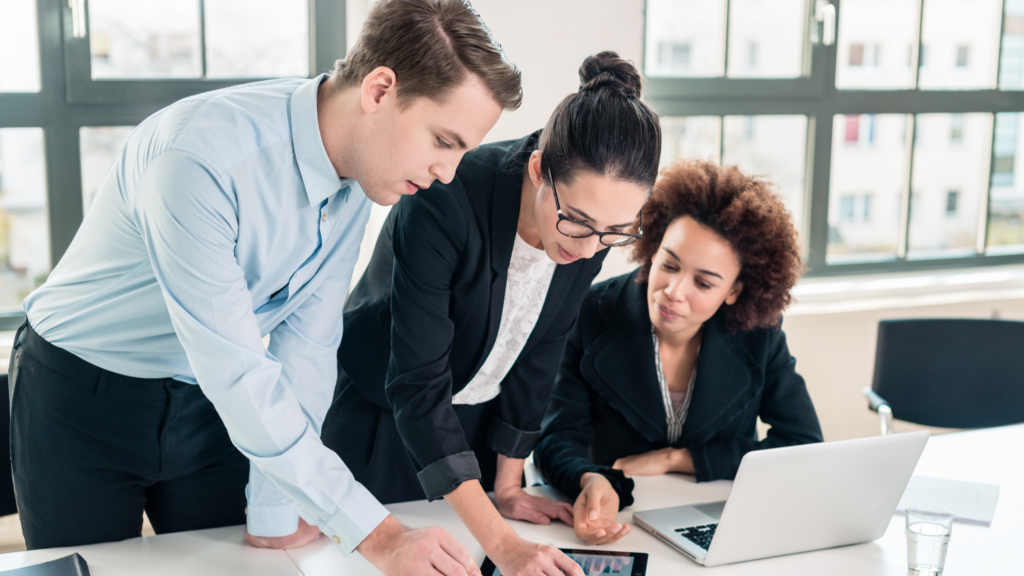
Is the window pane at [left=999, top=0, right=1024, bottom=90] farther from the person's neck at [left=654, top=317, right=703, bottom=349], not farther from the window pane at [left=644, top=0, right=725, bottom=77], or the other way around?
the person's neck at [left=654, top=317, right=703, bottom=349]

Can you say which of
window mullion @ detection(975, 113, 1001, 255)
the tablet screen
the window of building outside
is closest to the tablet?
the tablet screen

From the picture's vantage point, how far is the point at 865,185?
3830 mm

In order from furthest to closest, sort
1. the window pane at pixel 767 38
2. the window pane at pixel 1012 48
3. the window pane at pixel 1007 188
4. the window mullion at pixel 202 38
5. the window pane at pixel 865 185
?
the window pane at pixel 1007 188, the window pane at pixel 1012 48, the window pane at pixel 865 185, the window pane at pixel 767 38, the window mullion at pixel 202 38

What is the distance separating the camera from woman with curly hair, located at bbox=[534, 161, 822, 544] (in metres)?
1.80

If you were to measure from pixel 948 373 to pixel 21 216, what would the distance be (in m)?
2.90

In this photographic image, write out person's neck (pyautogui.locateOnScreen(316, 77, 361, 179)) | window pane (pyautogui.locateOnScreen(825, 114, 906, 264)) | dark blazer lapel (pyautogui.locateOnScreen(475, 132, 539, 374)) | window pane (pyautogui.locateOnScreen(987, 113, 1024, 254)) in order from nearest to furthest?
1. person's neck (pyautogui.locateOnScreen(316, 77, 361, 179))
2. dark blazer lapel (pyautogui.locateOnScreen(475, 132, 539, 374))
3. window pane (pyautogui.locateOnScreen(825, 114, 906, 264))
4. window pane (pyautogui.locateOnScreen(987, 113, 1024, 254))

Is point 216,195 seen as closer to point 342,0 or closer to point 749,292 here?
point 749,292

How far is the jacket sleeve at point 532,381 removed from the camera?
1541mm

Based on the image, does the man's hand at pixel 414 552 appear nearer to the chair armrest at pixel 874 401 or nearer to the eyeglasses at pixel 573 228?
the eyeglasses at pixel 573 228

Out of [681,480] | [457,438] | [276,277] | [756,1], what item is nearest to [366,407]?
[457,438]

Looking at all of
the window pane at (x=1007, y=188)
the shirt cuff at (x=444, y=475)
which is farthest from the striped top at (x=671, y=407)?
the window pane at (x=1007, y=188)

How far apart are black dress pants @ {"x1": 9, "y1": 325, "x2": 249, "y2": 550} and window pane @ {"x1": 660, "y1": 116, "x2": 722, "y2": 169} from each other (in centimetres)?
252

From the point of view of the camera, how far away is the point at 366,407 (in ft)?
5.52

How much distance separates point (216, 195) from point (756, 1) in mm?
3005
